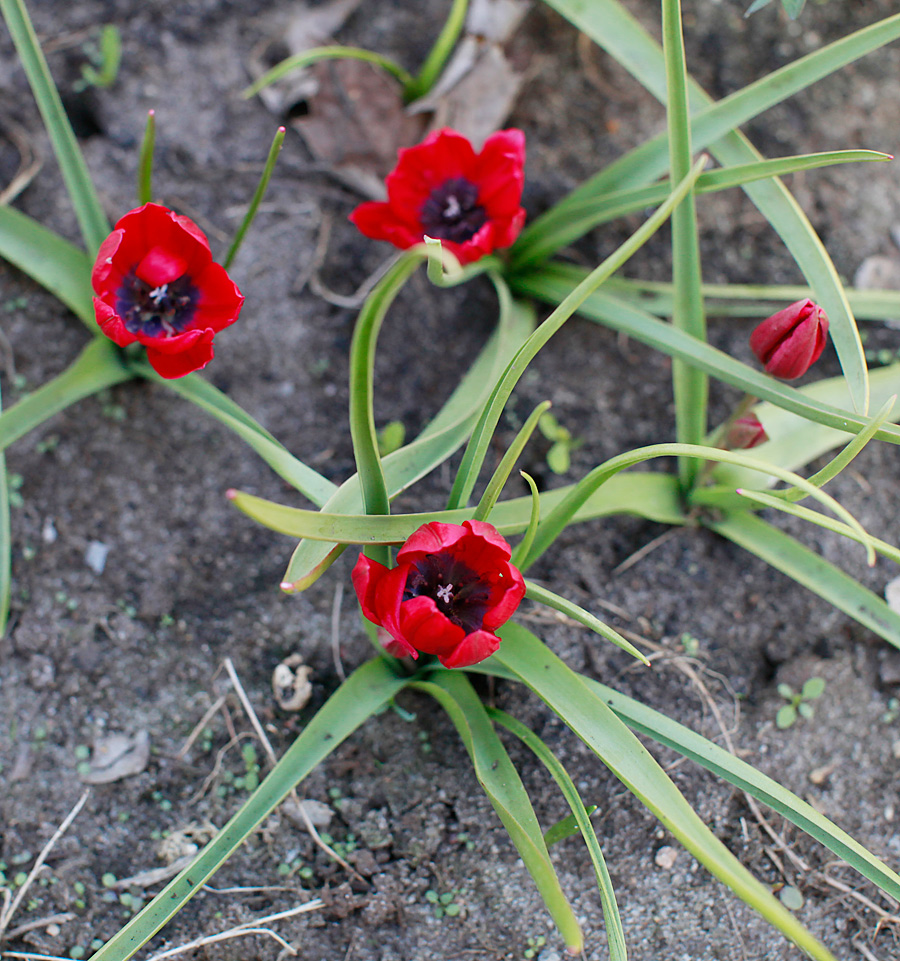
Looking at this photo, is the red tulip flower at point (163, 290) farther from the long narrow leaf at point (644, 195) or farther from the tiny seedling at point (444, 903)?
the tiny seedling at point (444, 903)

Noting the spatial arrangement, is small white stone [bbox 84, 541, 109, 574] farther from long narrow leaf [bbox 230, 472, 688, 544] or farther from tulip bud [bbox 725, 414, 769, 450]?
tulip bud [bbox 725, 414, 769, 450]

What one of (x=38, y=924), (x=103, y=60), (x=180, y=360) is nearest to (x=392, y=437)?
(x=180, y=360)

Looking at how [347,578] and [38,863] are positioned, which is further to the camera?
[347,578]

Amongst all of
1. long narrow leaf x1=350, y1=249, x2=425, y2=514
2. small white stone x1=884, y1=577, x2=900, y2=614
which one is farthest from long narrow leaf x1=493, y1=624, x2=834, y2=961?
small white stone x1=884, y1=577, x2=900, y2=614

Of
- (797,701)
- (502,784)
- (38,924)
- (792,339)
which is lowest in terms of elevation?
(38,924)

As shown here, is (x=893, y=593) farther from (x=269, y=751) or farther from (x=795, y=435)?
(x=269, y=751)
